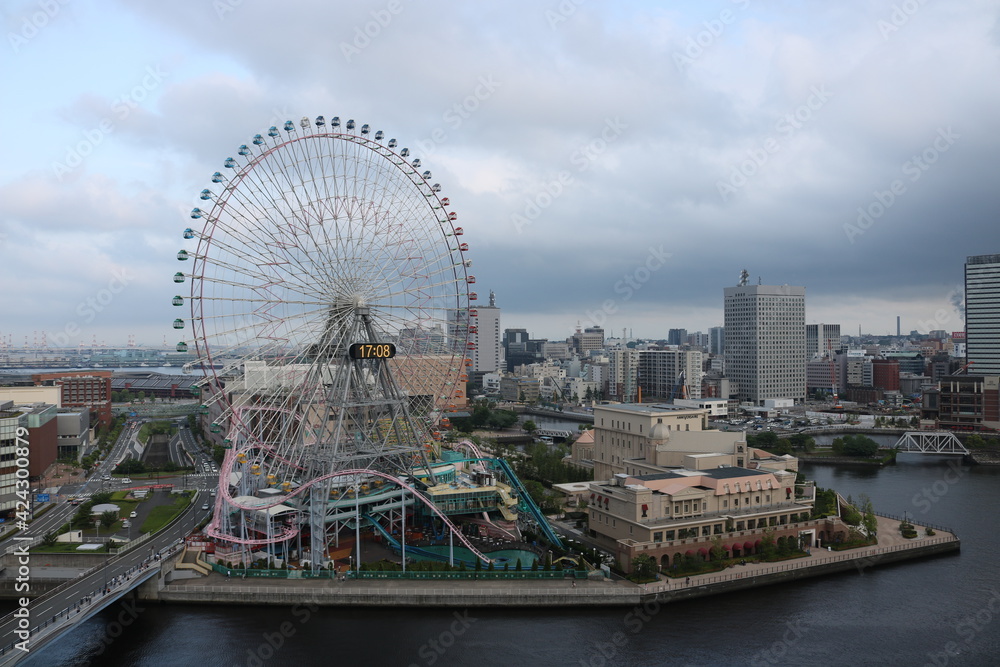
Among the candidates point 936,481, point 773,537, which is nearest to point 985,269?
point 936,481

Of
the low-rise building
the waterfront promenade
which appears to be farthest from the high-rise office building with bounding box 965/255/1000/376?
the waterfront promenade

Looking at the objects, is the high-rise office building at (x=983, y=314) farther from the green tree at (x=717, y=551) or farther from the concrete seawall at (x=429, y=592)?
the concrete seawall at (x=429, y=592)

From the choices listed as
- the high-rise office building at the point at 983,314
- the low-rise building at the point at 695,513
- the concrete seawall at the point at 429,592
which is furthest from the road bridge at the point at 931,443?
the concrete seawall at the point at 429,592

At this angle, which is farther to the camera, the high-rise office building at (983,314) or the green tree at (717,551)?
the high-rise office building at (983,314)

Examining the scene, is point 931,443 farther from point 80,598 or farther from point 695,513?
point 80,598

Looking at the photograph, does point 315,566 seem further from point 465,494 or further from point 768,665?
point 768,665
